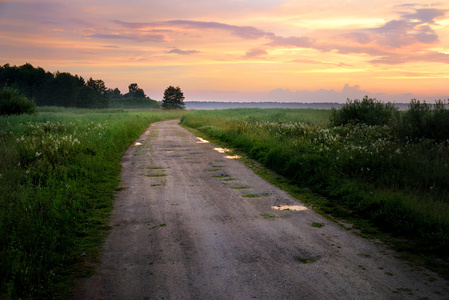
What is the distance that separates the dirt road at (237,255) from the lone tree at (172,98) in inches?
4545

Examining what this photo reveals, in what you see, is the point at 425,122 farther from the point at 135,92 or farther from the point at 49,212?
the point at 135,92

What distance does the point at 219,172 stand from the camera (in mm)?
10688

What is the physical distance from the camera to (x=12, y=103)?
33.4 m

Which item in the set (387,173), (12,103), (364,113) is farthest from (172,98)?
(387,173)

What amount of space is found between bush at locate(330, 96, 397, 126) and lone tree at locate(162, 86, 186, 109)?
4141 inches

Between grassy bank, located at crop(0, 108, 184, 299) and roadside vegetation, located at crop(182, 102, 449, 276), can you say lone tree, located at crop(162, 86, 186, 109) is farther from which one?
grassy bank, located at crop(0, 108, 184, 299)

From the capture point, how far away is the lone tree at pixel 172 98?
120125 mm

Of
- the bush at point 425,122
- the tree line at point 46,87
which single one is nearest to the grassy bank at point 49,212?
the bush at point 425,122

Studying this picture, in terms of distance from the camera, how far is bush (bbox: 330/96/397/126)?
17789 mm

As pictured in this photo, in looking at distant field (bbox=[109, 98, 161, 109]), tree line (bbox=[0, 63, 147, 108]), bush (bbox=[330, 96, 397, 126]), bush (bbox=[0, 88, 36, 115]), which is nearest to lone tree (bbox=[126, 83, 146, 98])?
distant field (bbox=[109, 98, 161, 109])

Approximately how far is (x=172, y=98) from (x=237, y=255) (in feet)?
393

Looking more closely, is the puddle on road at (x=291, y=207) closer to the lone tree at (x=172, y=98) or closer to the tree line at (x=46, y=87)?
the tree line at (x=46, y=87)

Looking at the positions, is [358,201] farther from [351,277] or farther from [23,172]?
[23,172]

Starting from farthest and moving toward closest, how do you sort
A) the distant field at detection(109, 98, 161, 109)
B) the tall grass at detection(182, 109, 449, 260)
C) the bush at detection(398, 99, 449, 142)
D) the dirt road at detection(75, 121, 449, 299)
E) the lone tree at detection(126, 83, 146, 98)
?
the lone tree at detection(126, 83, 146, 98) < the distant field at detection(109, 98, 161, 109) < the bush at detection(398, 99, 449, 142) < the tall grass at detection(182, 109, 449, 260) < the dirt road at detection(75, 121, 449, 299)
